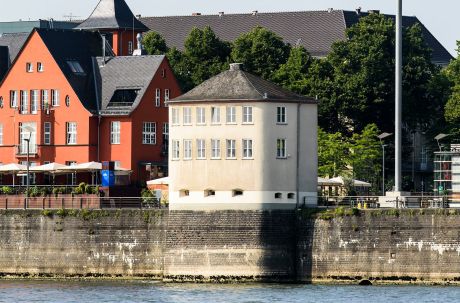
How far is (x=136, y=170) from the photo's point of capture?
136 metres

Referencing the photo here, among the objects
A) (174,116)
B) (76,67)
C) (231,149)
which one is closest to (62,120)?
(76,67)

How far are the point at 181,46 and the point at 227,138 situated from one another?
3421 inches

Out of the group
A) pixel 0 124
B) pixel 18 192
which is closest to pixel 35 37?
pixel 0 124

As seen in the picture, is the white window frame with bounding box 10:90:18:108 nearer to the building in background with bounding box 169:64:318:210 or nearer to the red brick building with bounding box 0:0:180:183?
the red brick building with bounding box 0:0:180:183

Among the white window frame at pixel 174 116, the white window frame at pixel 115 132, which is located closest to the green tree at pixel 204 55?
the white window frame at pixel 115 132

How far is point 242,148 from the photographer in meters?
111

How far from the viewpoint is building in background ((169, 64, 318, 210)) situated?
363 feet

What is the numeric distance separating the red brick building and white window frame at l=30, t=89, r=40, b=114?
0.21 feet

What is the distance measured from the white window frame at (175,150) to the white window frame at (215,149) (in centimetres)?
225

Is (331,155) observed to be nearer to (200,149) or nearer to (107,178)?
(107,178)

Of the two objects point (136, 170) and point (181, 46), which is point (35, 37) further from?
point (181, 46)

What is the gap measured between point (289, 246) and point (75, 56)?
34.6 m

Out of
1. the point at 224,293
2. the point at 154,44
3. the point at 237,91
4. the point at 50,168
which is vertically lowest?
the point at 224,293

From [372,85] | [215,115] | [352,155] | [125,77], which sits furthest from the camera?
[372,85]
